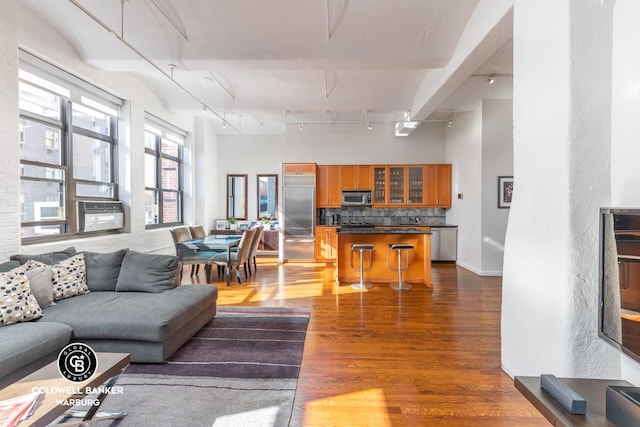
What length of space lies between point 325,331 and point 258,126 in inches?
236

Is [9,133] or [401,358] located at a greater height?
[9,133]

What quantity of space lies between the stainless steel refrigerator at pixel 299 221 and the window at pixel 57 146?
362 cm

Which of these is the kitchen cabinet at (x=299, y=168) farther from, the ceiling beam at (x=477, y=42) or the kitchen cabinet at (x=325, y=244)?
the ceiling beam at (x=477, y=42)

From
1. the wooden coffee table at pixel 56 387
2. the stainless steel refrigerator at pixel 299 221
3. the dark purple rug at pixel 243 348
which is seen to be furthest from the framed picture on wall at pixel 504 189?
the wooden coffee table at pixel 56 387

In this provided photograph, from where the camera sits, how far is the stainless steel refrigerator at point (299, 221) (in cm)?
735

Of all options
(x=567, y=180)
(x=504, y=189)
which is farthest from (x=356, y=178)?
(x=567, y=180)

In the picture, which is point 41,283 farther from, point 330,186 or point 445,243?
point 445,243

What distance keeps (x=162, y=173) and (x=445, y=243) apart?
6525mm

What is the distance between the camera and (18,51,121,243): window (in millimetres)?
3617

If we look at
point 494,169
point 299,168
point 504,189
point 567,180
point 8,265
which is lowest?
point 8,265

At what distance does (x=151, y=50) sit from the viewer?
142 inches

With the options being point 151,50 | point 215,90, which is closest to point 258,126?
point 215,90

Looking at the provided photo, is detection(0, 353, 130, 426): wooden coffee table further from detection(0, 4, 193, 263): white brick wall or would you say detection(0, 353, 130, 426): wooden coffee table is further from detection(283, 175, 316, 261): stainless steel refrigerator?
detection(283, 175, 316, 261): stainless steel refrigerator

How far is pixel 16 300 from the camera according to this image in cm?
241
